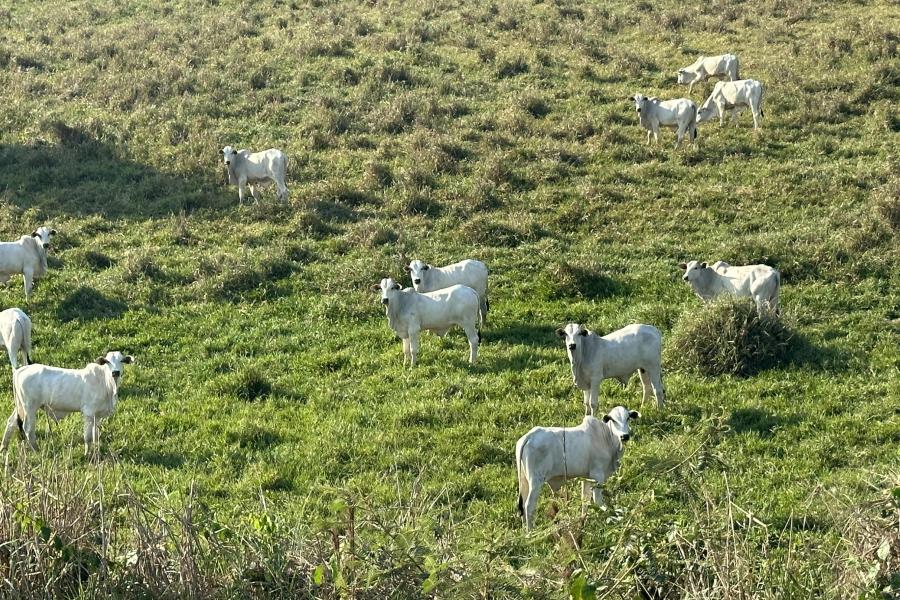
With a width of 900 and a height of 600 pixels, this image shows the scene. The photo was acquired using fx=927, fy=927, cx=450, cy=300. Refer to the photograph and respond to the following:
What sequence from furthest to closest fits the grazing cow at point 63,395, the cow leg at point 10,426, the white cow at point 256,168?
the white cow at point 256,168 < the grazing cow at point 63,395 < the cow leg at point 10,426

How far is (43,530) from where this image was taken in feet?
15.9

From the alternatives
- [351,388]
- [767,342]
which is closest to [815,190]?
[767,342]

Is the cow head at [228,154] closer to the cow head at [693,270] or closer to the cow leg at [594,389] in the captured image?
the cow head at [693,270]

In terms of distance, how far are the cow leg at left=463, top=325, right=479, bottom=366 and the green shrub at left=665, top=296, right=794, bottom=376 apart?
2675 millimetres

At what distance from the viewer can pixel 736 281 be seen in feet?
46.0

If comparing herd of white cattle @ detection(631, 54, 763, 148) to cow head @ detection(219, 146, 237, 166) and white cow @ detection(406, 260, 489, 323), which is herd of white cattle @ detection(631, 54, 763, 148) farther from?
cow head @ detection(219, 146, 237, 166)

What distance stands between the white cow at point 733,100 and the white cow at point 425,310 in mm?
11841

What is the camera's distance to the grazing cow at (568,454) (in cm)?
848

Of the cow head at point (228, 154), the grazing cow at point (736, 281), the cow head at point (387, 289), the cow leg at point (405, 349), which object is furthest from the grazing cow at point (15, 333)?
the grazing cow at point (736, 281)

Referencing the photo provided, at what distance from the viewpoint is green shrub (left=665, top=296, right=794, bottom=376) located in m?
12.2

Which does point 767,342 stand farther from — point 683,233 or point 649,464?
point 649,464

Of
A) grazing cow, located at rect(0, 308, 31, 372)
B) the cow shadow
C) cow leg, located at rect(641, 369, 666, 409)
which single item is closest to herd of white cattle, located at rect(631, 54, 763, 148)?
the cow shadow

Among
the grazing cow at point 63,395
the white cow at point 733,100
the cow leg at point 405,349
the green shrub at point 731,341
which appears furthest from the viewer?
the white cow at point 733,100

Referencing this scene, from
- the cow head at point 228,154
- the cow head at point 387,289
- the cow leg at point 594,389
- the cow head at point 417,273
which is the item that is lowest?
the cow leg at point 594,389
